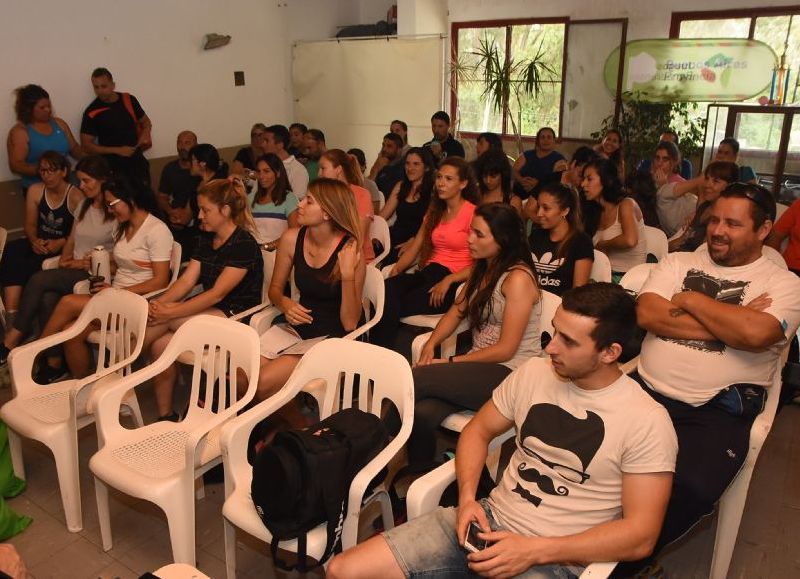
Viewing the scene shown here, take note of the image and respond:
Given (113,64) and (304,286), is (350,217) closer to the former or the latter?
(304,286)

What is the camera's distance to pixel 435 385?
95.4 inches

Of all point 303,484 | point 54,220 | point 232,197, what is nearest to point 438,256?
point 232,197

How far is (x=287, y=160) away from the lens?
210 inches

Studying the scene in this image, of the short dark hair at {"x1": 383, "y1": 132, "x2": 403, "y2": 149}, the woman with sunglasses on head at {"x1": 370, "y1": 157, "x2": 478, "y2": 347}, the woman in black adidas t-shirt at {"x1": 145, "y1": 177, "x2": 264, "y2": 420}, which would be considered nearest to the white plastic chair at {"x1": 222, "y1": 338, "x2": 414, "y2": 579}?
the woman in black adidas t-shirt at {"x1": 145, "y1": 177, "x2": 264, "y2": 420}

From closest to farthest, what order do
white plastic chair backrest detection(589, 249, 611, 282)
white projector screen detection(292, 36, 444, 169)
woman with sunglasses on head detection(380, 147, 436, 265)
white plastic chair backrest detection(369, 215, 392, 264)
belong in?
white plastic chair backrest detection(589, 249, 611, 282) < white plastic chair backrest detection(369, 215, 392, 264) < woman with sunglasses on head detection(380, 147, 436, 265) < white projector screen detection(292, 36, 444, 169)

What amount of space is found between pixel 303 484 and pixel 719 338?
139 centimetres

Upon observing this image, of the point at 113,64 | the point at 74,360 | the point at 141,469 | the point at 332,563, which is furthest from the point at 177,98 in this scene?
the point at 332,563

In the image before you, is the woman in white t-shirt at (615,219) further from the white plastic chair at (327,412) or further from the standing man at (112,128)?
the standing man at (112,128)

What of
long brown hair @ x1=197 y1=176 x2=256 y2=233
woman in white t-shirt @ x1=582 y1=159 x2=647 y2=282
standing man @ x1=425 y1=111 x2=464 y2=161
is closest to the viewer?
long brown hair @ x1=197 y1=176 x2=256 y2=233

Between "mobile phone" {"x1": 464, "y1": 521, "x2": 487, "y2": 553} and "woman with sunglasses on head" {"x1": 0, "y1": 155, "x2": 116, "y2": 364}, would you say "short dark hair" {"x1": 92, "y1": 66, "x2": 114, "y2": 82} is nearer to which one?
"woman with sunglasses on head" {"x1": 0, "y1": 155, "x2": 116, "y2": 364}

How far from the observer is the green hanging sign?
22.6 feet

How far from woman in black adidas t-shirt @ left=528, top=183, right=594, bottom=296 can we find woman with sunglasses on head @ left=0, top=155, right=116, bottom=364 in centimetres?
246

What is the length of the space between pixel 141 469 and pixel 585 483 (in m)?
1.49

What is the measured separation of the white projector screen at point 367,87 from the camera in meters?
7.46
